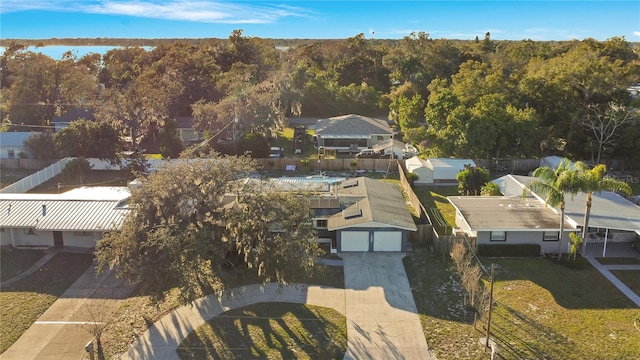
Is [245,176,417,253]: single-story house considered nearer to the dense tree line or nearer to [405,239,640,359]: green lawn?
[405,239,640,359]: green lawn

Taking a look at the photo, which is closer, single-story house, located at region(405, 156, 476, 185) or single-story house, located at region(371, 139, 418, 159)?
single-story house, located at region(405, 156, 476, 185)

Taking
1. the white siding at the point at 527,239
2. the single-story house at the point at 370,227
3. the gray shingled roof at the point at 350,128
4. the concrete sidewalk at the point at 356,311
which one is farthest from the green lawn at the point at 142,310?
the gray shingled roof at the point at 350,128

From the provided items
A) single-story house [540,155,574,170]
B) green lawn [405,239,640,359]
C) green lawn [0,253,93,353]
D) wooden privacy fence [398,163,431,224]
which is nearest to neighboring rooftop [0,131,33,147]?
green lawn [0,253,93,353]

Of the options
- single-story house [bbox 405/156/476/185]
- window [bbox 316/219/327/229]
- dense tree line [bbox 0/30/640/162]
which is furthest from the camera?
dense tree line [bbox 0/30/640/162]

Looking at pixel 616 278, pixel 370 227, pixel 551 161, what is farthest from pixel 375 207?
pixel 551 161

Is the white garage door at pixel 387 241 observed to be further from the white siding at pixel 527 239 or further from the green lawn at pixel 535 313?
the white siding at pixel 527 239
